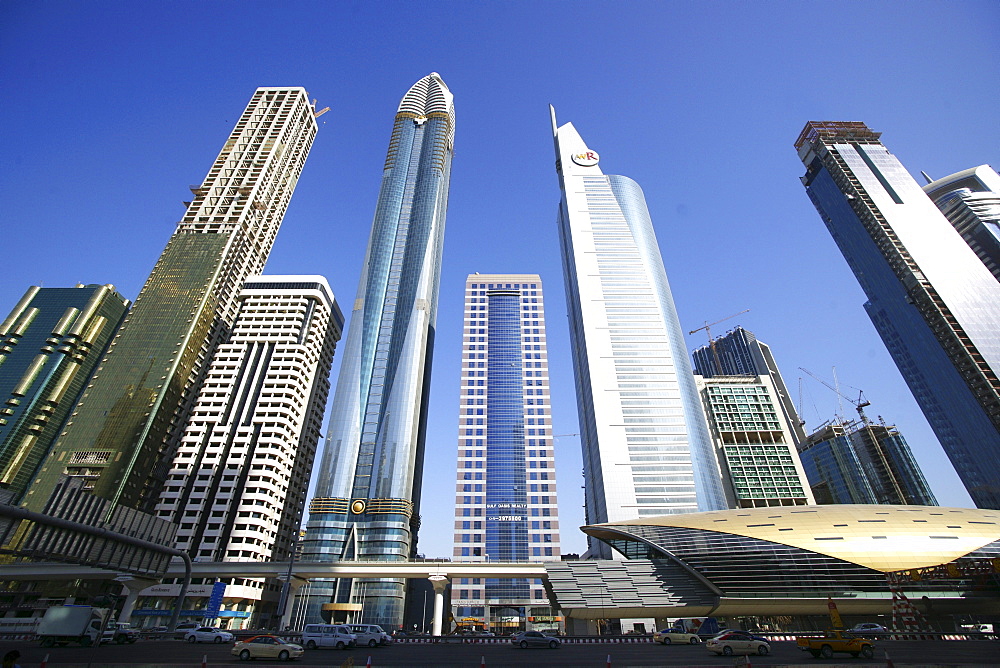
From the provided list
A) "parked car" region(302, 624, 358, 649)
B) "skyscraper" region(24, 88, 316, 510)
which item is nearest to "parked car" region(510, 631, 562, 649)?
"parked car" region(302, 624, 358, 649)

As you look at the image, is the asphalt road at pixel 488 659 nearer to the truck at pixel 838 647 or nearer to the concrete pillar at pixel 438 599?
the truck at pixel 838 647

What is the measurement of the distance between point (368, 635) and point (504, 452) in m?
92.3

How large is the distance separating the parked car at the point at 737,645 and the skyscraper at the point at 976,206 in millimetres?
172543

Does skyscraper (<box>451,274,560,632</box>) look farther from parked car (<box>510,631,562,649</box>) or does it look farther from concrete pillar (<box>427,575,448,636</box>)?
parked car (<box>510,631,562,649</box>)

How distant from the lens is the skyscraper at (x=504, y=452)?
4166 inches

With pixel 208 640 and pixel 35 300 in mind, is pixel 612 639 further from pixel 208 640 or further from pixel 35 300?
pixel 35 300

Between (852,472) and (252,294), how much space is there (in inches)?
7598

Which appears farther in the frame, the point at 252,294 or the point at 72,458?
the point at 252,294

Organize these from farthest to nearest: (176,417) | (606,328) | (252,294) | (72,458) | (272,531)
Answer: (252,294) < (606,328) < (176,417) < (272,531) < (72,458)

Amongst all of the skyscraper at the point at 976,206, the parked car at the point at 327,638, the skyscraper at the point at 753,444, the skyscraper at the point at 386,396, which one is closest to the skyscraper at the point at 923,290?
the skyscraper at the point at 976,206

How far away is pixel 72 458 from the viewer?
316 feet

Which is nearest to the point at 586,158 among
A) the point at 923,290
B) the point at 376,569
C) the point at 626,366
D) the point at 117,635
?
the point at 626,366

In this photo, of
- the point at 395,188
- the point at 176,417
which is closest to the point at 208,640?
the point at 176,417

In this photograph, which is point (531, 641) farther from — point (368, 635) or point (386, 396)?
point (386, 396)
